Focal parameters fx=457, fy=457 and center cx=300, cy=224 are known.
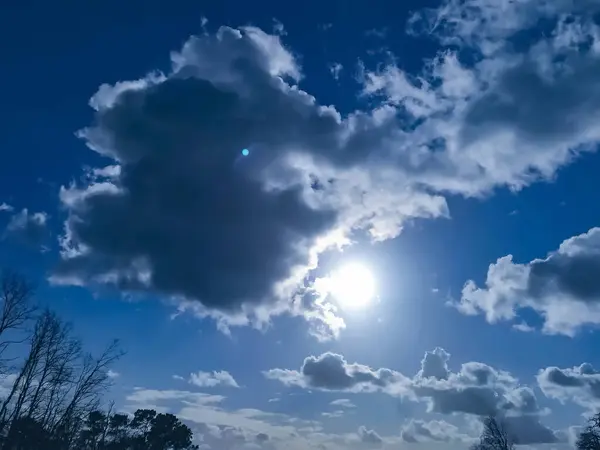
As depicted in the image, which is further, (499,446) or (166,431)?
(166,431)

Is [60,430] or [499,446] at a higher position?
[499,446]

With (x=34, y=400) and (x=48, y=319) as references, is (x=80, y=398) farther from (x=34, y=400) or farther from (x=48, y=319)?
(x=48, y=319)

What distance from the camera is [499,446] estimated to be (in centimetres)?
7081

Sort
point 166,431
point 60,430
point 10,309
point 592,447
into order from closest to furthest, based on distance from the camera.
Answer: point 10,309 → point 60,430 → point 592,447 → point 166,431

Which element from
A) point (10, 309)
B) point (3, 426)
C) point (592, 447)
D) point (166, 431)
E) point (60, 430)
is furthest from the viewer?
point (166, 431)

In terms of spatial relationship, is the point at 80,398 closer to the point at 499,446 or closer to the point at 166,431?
the point at 166,431

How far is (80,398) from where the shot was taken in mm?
42625

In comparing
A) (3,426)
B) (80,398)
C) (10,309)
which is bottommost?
(3,426)

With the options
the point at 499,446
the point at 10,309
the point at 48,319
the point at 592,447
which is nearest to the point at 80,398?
the point at 48,319

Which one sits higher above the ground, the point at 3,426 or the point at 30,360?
the point at 30,360

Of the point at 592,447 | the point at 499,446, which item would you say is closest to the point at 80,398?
the point at 499,446

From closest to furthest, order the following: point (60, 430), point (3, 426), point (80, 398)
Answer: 1. point (3, 426)
2. point (80, 398)
3. point (60, 430)

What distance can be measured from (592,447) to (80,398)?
67.7m

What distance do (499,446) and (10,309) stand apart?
230 ft
